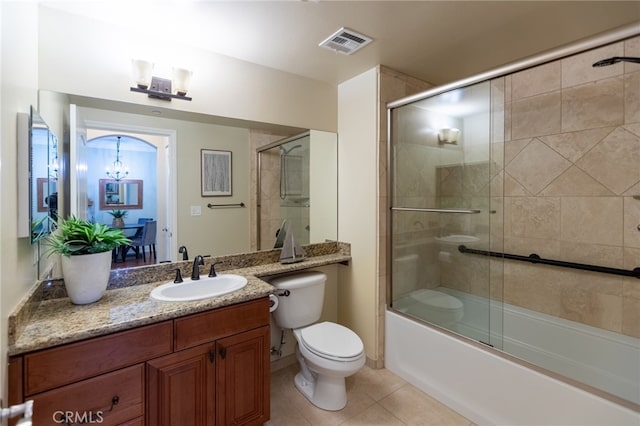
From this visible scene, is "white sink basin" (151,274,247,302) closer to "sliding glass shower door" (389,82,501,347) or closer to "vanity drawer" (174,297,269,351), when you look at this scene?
"vanity drawer" (174,297,269,351)

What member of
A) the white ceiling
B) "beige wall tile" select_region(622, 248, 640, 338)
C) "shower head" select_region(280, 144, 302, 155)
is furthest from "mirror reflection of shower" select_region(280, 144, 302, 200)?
"beige wall tile" select_region(622, 248, 640, 338)

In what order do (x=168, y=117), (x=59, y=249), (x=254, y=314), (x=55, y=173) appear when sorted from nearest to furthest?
(x=59, y=249)
(x=55, y=173)
(x=254, y=314)
(x=168, y=117)

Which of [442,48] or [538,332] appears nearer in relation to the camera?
[442,48]

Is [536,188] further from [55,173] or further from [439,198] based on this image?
[55,173]

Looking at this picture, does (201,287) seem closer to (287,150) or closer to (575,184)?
(287,150)

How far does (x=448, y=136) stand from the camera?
7.69ft

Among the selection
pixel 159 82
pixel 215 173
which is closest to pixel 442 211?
pixel 215 173

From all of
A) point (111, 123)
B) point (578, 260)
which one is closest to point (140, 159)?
point (111, 123)

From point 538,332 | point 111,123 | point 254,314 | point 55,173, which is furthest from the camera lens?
point 538,332

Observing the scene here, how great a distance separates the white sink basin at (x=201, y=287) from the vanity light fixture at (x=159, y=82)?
113 centimetres

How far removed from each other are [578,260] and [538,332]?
1.99ft

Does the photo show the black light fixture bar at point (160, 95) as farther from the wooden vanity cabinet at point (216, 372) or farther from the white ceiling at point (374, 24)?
the wooden vanity cabinet at point (216, 372)

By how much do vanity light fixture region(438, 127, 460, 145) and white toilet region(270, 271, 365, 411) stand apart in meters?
1.46

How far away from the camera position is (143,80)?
1.67 metres
